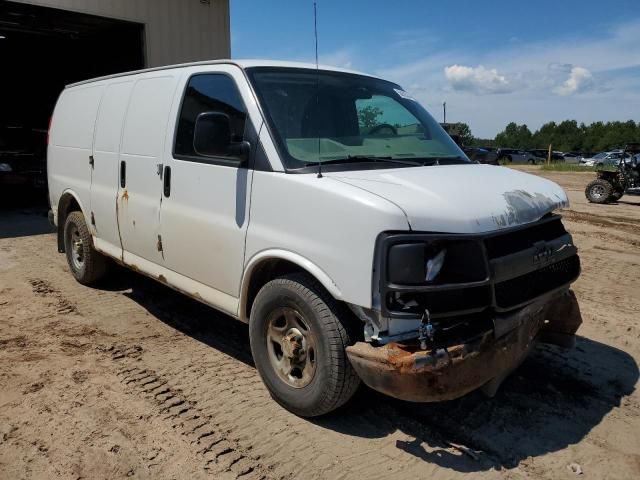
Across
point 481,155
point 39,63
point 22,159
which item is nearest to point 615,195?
point 481,155

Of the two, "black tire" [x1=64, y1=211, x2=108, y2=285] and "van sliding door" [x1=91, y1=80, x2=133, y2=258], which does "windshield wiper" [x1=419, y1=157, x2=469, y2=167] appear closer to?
"van sliding door" [x1=91, y1=80, x2=133, y2=258]

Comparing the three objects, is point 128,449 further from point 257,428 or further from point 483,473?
point 483,473

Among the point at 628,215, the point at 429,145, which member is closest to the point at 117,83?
the point at 429,145

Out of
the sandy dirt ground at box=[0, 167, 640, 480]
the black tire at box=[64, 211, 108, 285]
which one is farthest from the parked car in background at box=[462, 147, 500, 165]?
the black tire at box=[64, 211, 108, 285]

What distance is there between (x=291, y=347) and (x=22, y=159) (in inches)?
433

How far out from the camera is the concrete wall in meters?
11.3

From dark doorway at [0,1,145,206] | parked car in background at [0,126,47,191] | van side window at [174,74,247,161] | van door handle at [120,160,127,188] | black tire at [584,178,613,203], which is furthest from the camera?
black tire at [584,178,613,203]

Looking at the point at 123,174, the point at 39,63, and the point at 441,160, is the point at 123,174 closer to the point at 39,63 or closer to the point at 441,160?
the point at 441,160

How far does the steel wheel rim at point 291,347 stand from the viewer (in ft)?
10.4

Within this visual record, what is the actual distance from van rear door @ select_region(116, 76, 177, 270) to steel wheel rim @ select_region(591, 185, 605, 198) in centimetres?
1361

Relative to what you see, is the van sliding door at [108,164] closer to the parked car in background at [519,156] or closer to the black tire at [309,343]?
the black tire at [309,343]

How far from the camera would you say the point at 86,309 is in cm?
524

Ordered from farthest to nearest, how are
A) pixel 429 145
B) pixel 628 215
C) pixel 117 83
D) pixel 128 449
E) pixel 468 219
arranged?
pixel 628 215 < pixel 117 83 < pixel 429 145 < pixel 128 449 < pixel 468 219

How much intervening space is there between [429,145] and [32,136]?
1165 centimetres
